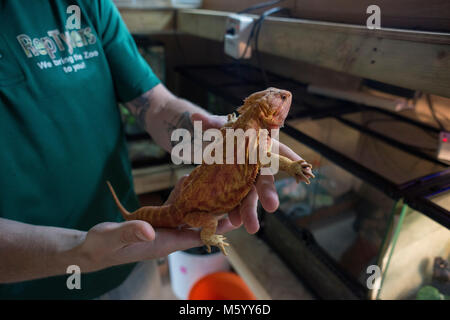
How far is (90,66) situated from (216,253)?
3.88 feet

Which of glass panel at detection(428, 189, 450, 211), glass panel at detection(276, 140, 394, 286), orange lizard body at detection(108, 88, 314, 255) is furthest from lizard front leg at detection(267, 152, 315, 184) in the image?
glass panel at detection(428, 189, 450, 211)

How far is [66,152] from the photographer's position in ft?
2.85

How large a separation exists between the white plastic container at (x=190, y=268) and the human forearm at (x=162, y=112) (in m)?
0.85

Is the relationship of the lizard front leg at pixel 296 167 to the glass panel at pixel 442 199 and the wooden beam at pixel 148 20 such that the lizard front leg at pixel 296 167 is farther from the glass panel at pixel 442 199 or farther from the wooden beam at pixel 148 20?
the wooden beam at pixel 148 20

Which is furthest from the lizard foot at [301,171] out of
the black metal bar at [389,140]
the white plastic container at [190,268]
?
the white plastic container at [190,268]

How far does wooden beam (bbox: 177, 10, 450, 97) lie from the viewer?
22.0 inches

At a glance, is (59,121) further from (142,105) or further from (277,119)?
(277,119)

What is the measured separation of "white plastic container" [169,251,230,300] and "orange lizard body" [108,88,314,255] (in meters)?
1.01

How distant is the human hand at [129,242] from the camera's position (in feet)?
1.78

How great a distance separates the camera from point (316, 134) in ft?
3.18

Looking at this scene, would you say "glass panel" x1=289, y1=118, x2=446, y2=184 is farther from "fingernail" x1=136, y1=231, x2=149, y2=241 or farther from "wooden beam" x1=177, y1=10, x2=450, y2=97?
"fingernail" x1=136, y1=231, x2=149, y2=241

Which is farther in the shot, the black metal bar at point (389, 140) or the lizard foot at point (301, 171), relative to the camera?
the black metal bar at point (389, 140)

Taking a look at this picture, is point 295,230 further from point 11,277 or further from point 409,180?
point 11,277
